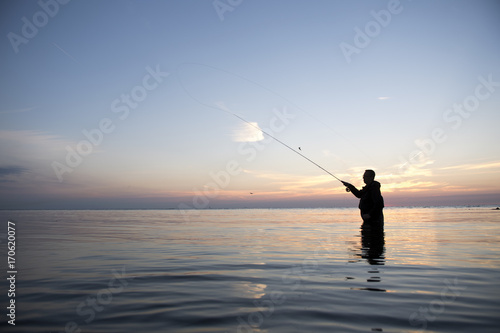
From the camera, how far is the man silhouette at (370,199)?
14616mm

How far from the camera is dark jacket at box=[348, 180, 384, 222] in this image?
47.8 feet

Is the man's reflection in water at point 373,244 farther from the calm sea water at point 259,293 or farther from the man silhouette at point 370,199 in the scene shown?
the man silhouette at point 370,199

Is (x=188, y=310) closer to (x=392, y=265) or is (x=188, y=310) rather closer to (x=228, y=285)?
(x=228, y=285)

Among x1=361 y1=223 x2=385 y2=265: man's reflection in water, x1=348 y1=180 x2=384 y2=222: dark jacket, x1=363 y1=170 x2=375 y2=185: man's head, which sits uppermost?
x1=363 y1=170 x2=375 y2=185: man's head

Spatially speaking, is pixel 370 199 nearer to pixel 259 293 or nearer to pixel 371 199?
pixel 371 199

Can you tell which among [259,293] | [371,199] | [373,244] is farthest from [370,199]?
[259,293]

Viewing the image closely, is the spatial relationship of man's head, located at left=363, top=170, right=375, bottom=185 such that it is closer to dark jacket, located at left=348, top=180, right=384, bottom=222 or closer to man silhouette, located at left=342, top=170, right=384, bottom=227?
man silhouette, located at left=342, top=170, right=384, bottom=227

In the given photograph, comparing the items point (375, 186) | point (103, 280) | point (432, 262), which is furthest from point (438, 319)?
point (375, 186)

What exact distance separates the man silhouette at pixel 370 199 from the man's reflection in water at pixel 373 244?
11.2 inches

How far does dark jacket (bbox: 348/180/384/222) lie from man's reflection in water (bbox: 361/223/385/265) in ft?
1.94

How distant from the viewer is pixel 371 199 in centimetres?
1482

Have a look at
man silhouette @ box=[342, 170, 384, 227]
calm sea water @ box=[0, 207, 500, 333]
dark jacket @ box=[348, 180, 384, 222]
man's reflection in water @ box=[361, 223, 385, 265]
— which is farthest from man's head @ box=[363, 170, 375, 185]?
calm sea water @ box=[0, 207, 500, 333]

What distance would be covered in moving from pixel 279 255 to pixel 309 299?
17.9ft

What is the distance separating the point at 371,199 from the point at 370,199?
13cm
